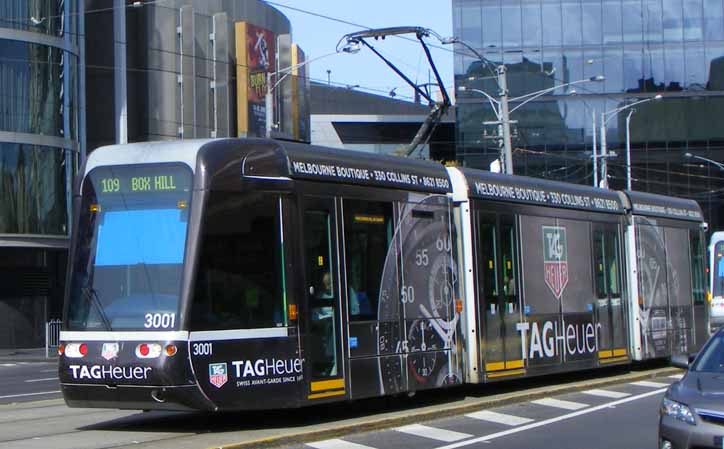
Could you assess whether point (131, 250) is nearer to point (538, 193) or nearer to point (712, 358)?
point (712, 358)

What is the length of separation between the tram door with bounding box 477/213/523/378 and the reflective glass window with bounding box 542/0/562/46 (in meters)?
49.8

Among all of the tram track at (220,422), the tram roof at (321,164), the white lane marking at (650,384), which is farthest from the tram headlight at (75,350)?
the white lane marking at (650,384)

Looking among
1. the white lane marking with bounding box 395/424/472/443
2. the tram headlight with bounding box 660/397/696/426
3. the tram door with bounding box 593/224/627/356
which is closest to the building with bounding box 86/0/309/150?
the tram door with bounding box 593/224/627/356

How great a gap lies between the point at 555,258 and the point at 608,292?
6.82 feet

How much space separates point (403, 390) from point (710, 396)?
5.44 m

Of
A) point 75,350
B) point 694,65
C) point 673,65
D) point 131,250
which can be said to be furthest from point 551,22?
point 75,350

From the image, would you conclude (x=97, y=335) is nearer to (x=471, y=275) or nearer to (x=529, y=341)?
(x=471, y=275)

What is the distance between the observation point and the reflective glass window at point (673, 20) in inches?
2581

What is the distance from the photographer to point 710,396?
32.2ft

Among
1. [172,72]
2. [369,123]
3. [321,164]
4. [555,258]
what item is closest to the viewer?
[321,164]

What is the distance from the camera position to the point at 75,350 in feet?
40.4

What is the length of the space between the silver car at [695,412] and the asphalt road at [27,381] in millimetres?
10980

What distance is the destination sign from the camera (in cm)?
1235

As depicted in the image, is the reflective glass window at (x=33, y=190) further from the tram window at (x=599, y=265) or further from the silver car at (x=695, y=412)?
the silver car at (x=695, y=412)
